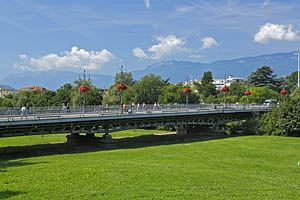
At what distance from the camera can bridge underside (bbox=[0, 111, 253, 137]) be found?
3913 centimetres

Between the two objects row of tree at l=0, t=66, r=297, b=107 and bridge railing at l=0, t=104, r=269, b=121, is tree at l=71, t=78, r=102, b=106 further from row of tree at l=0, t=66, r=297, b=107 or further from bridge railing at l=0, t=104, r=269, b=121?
bridge railing at l=0, t=104, r=269, b=121

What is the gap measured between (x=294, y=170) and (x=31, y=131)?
99.2 feet

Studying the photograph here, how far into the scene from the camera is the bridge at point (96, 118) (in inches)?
1512

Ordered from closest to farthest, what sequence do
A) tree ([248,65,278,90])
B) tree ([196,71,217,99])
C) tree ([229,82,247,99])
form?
tree ([229,82,247,99]), tree ([248,65,278,90]), tree ([196,71,217,99])

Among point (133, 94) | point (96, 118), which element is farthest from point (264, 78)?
point (96, 118)

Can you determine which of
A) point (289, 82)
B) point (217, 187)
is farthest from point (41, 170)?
point (289, 82)

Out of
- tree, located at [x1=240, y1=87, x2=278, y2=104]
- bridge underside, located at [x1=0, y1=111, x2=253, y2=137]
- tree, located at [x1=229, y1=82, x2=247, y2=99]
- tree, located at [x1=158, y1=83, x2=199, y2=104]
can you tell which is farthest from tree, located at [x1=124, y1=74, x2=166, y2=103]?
tree, located at [x1=229, y1=82, x2=247, y2=99]

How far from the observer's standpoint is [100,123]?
4688cm

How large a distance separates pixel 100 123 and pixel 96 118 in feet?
10.8

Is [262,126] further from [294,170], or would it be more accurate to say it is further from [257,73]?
[257,73]

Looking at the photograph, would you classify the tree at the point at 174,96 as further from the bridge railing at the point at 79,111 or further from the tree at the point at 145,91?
the bridge railing at the point at 79,111

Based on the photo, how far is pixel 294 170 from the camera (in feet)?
92.7

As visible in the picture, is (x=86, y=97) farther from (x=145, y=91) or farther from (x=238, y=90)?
(x=238, y=90)

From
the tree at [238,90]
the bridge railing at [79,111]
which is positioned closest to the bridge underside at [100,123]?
the bridge railing at [79,111]
